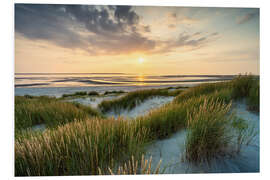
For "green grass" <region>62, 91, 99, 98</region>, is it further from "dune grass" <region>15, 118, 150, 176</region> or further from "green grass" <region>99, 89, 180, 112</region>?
"dune grass" <region>15, 118, 150, 176</region>

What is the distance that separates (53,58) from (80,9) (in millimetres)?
778

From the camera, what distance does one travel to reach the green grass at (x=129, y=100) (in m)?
2.69

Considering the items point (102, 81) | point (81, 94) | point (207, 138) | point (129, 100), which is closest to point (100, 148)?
point (207, 138)

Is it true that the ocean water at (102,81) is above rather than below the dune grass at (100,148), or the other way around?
above

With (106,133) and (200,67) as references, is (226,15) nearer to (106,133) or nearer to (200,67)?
(200,67)

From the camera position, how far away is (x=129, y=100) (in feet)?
9.29

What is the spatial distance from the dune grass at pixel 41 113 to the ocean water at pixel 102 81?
15 cm

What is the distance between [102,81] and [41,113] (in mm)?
1018

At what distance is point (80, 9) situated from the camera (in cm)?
183

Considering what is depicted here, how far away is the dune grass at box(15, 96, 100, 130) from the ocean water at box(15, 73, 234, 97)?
0.15 metres

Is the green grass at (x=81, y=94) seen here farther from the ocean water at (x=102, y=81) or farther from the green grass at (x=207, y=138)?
the green grass at (x=207, y=138)

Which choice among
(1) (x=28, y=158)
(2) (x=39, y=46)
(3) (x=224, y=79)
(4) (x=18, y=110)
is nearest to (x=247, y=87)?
(3) (x=224, y=79)

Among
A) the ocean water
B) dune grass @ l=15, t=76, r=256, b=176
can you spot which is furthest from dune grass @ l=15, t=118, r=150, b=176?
the ocean water

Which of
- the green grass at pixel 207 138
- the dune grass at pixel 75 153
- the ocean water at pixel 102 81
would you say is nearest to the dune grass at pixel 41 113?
the ocean water at pixel 102 81
